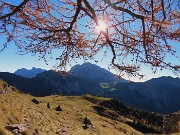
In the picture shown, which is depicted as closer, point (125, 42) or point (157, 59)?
point (157, 59)

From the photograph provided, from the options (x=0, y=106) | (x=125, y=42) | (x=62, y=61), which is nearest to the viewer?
(x=125, y=42)

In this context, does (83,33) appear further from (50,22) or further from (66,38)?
(50,22)

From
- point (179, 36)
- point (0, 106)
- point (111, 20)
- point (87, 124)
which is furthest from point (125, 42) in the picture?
point (87, 124)

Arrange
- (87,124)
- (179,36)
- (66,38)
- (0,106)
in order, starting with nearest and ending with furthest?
(179,36)
(66,38)
(0,106)
(87,124)

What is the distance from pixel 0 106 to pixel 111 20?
1813cm

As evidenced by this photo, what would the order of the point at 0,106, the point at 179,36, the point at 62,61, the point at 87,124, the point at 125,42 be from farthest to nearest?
the point at 87,124
the point at 0,106
the point at 62,61
the point at 125,42
the point at 179,36

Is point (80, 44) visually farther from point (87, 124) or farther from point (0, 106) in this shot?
point (87, 124)

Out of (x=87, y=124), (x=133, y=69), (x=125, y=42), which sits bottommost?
(x=87, y=124)

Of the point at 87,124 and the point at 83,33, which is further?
the point at 87,124

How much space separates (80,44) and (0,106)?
1642cm

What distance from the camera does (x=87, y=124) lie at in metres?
50.7

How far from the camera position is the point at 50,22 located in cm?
1252

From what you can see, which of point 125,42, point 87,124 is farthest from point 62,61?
point 87,124

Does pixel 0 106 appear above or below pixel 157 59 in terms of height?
below
